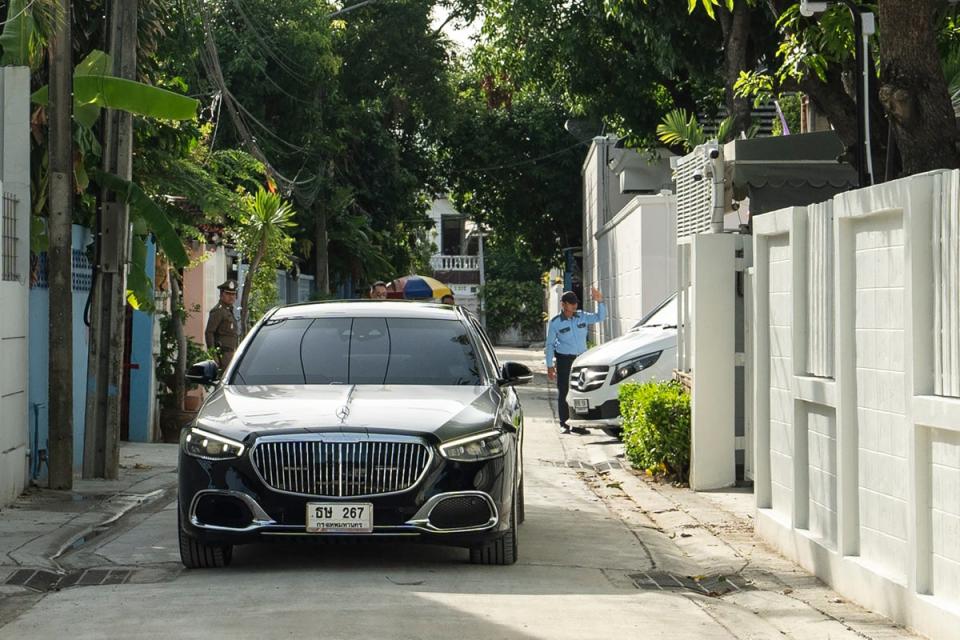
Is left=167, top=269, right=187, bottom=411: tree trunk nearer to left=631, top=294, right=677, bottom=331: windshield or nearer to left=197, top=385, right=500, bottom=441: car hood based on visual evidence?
left=631, top=294, right=677, bottom=331: windshield

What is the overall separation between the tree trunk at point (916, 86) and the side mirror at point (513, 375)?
10.0 ft

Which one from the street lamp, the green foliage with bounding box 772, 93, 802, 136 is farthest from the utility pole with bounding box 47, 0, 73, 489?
the green foliage with bounding box 772, 93, 802, 136

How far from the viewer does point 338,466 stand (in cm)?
838

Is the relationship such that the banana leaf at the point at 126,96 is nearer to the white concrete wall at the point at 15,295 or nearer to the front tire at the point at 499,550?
the white concrete wall at the point at 15,295

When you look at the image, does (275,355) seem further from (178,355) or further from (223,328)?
(223,328)

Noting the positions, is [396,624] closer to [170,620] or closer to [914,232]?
[170,620]

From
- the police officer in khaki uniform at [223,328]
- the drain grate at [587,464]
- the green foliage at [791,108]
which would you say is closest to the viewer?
the drain grate at [587,464]

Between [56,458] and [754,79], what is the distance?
7.80m

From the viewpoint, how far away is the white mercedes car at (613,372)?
17.8m

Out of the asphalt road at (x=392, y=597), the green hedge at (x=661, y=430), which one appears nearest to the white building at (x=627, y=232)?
the green hedge at (x=661, y=430)

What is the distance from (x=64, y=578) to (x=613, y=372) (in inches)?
394

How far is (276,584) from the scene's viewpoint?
8.09 m

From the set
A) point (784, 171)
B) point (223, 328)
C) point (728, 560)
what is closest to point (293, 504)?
point (728, 560)

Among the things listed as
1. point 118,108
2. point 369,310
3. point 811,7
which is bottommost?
point 369,310
